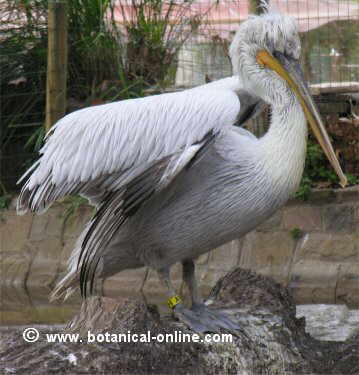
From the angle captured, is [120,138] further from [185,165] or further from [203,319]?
[203,319]

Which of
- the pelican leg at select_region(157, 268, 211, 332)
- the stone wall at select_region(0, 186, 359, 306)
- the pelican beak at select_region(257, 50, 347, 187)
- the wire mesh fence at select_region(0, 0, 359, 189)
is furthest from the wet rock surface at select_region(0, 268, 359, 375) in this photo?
the wire mesh fence at select_region(0, 0, 359, 189)

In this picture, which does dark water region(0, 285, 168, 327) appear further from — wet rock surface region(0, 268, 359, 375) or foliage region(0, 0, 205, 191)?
wet rock surface region(0, 268, 359, 375)

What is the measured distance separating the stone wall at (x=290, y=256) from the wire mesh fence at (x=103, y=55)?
3.16 feet

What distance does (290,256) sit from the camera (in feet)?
22.1

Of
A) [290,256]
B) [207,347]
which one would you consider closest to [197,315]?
[207,347]

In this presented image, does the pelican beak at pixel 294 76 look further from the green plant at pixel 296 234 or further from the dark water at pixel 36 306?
the green plant at pixel 296 234

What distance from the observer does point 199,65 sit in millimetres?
7941

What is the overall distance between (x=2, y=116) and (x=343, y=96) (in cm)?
287

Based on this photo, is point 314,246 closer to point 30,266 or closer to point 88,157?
point 30,266

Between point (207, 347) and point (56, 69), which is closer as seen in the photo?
point (207, 347)

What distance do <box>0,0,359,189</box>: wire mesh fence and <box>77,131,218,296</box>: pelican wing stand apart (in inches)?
146

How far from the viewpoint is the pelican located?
3.86 metres

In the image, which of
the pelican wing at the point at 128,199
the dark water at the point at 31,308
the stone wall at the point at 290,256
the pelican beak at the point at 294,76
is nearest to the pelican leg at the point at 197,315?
the pelican wing at the point at 128,199

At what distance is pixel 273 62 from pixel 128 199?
92cm
